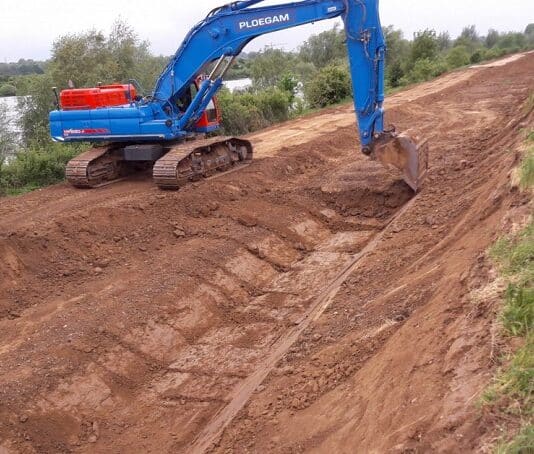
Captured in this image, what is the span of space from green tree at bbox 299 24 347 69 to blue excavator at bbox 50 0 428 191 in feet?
114

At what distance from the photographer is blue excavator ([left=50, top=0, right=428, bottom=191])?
10359mm

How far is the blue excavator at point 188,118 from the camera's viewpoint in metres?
10.4

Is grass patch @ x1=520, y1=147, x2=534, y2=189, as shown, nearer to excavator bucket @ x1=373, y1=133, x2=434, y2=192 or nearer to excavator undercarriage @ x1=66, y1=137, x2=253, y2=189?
excavator bucket @ x1=373, y1=133, x2=434, y2=192

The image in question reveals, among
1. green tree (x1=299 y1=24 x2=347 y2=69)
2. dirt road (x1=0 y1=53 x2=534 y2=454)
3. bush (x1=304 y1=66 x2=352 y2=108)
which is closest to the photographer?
dirt road (x1=0 y1=53 x2=534 y2=454)

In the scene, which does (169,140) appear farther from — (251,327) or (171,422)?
(171,422)

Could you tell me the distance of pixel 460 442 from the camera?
10.7 ft

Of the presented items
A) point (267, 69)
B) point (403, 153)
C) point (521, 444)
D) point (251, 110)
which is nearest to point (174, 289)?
point (403, 153)

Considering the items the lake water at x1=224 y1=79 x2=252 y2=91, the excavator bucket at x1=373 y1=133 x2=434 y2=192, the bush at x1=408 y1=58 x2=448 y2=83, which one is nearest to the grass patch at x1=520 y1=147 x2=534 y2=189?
the excavator bucket at x1=373 y1=133 x2=434 y2=192

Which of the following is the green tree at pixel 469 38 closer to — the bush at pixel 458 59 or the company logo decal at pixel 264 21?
the bush at pixel 458 59

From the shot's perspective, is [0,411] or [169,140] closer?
[0,411]

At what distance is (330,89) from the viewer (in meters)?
27.2

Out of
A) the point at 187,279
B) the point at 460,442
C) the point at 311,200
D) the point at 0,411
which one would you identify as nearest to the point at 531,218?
the point at 460,442

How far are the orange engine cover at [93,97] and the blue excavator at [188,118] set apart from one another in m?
0.02

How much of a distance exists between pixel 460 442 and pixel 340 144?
1310 centimetres
